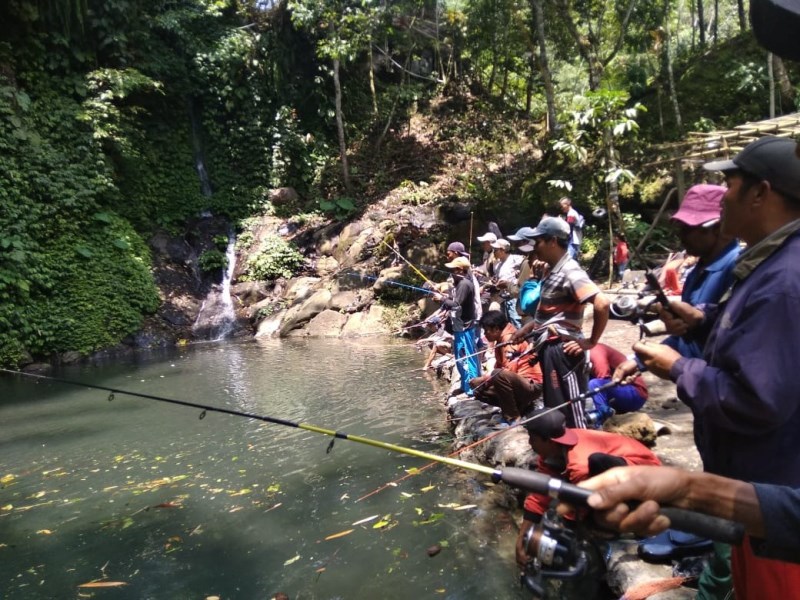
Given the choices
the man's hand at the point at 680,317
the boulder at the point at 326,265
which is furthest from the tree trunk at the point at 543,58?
the man's hand at the point at 680,317

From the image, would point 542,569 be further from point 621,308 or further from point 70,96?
point 70,96

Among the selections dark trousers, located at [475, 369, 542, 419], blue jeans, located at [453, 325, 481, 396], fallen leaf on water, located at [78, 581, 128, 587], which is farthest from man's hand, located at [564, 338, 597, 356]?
fallen leaf on water, located at [78, 581, 128, 587]

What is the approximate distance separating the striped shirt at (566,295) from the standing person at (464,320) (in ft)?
8.85

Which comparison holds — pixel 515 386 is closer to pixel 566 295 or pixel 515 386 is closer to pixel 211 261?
pixel 566 295

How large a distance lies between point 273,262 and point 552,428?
16012mm

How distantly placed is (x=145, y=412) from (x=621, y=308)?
8082 millimetres

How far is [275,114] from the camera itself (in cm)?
2094

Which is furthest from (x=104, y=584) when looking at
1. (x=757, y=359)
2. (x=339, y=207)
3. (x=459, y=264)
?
(x=339, y=207)

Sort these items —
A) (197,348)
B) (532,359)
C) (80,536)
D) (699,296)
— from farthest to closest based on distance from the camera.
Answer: (197,348)
(532,359)
(80,536)
(699,296)

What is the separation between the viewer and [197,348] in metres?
15.0

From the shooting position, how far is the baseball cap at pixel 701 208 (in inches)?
109

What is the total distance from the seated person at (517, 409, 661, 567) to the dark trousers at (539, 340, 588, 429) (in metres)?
0.71

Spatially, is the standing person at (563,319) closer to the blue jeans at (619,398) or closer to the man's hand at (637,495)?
the blue jeans at (619,398)

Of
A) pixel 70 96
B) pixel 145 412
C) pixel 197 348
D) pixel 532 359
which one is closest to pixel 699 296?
pixel 532 359
